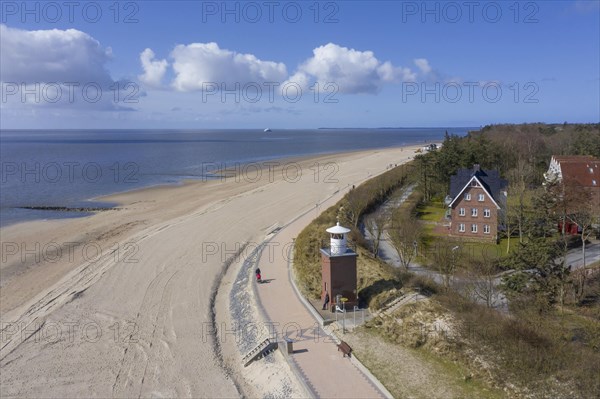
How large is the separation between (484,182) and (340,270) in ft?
65.7

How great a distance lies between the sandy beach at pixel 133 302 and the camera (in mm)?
18391

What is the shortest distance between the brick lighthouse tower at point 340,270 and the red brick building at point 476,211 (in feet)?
56.4

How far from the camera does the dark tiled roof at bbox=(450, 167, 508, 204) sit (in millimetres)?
36594

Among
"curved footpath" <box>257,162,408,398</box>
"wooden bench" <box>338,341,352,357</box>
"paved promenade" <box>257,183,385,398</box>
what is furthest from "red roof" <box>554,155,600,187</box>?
"wooden bench" <box>338,341,352,357</box>

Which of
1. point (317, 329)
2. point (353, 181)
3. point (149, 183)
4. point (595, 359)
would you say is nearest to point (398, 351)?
point (317, 329)

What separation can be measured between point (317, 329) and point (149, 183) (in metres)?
61.9

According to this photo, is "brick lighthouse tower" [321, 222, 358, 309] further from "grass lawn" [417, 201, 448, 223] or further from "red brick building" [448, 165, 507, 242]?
"grass lawn" [417, 201, 448, 223]

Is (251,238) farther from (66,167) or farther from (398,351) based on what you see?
(66,167)

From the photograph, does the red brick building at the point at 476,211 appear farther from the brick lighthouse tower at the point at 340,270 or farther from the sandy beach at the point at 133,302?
the brick lighthouse tower at the point at 340,270

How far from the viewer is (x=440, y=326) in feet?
60.9

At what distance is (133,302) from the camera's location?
26109 mm

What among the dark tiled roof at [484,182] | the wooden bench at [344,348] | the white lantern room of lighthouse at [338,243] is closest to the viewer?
the wooden bench at [344,348]

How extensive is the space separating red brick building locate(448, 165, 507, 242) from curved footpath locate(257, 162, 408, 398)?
13.9m

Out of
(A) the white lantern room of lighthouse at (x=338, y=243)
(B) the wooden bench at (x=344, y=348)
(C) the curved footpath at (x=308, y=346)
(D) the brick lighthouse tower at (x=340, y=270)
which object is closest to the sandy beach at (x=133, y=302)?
(C) the curved footpath at (x=308, y=346)
